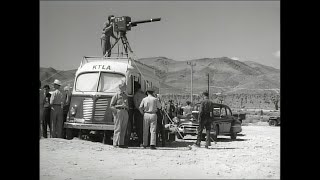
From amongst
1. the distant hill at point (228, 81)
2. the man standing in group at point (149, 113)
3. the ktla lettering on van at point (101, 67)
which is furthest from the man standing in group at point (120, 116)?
the distant hill at point (228, 81)

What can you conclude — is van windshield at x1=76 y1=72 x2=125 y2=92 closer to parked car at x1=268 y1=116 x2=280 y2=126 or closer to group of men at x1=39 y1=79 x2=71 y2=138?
group of men at x1=39 y1=79 x2=71 y2=138

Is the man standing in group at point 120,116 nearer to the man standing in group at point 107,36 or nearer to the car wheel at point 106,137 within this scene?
the car wheel at point 106,137

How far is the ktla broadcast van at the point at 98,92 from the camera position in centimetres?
1136

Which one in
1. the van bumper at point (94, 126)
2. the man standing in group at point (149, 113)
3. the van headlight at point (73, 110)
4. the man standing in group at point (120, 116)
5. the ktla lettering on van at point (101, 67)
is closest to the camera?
the man standing in group at point (120, 116)

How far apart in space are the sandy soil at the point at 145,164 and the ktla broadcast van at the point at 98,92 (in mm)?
1450

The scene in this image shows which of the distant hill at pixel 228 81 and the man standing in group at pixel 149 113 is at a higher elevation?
the distant hill at pixel 228 81

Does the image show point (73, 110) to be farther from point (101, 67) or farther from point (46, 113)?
point (101, 67)

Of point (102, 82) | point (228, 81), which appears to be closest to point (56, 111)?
point (102, 82)

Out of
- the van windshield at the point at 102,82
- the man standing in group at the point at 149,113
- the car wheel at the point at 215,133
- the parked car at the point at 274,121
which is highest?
the van windshield at the point at 102,82

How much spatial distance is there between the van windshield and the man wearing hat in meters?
0.64

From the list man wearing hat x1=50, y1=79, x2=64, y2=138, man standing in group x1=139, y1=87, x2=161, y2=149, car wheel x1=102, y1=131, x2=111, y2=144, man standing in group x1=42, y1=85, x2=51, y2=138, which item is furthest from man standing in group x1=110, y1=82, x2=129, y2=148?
man standing in group x1=42, y1=85, x2=51, y2=138
